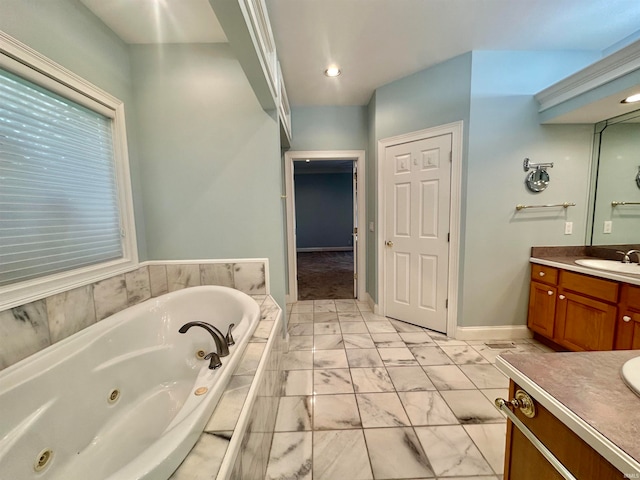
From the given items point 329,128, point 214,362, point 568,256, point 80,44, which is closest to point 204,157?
point 80,44

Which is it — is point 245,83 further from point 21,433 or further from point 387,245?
point 21,433

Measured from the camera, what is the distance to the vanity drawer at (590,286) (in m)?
1.59

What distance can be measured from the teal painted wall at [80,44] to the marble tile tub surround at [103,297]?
239 millimetres

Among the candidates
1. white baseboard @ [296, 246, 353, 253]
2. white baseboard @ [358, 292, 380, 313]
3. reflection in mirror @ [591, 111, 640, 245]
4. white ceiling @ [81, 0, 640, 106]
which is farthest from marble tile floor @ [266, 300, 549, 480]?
white baseboard @ [296, 246, 353, 253]

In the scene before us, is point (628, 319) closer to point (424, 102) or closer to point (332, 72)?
point (424, 102)

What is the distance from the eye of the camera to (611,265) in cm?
185

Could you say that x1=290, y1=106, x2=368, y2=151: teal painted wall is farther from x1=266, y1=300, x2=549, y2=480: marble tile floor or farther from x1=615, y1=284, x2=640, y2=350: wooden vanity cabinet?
x1=615, y1=284, x2=640, y2=350: wooden vanity cabinet

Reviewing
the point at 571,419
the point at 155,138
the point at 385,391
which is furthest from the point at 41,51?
the point at 385,391

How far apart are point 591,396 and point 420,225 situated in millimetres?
1945

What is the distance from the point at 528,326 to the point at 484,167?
1528 mm

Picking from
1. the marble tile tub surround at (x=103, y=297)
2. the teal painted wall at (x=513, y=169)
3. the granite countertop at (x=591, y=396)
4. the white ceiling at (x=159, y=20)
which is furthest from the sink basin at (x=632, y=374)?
the white ceiling at (x=159, y=20)

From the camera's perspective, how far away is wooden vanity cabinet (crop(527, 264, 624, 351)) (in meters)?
1.62

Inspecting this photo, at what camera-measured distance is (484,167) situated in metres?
2.10

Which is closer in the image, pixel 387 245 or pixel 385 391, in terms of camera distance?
pixel 385 391
